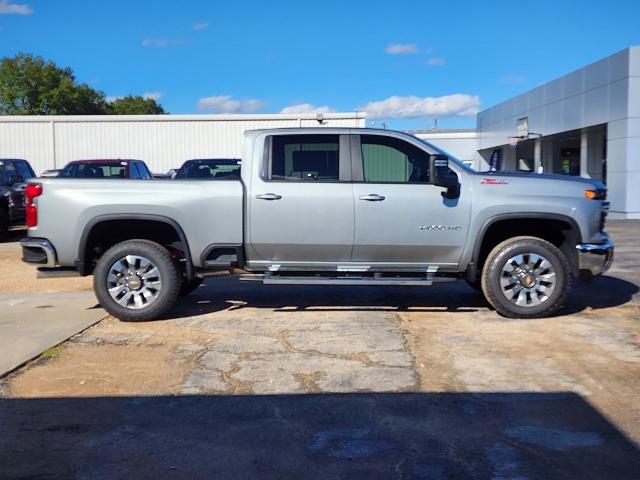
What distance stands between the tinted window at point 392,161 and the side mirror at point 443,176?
0.21 metres

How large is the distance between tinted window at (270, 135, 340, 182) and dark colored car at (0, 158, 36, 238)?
1028cm

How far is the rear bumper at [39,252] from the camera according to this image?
682 centimetres

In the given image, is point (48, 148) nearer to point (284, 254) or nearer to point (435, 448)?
point (284, 254)

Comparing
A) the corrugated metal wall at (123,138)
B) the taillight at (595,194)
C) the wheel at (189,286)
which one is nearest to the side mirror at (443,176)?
the taillight at (595,194)

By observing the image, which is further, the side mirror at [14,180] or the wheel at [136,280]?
the side mirror at [14,180]

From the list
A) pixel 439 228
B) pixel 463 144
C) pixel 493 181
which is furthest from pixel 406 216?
pixel 463 144

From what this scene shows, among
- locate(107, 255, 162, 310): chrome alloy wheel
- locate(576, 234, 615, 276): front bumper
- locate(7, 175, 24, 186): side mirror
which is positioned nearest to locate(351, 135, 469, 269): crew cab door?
locate(576, 234, 615, 276): front bumper

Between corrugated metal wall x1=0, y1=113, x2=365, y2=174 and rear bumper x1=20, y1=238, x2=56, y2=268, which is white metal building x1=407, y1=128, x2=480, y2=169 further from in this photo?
rear bumper x1=20, y1=238, x2=56, y2=268

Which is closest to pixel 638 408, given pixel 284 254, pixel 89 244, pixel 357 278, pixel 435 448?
pixel 435 448

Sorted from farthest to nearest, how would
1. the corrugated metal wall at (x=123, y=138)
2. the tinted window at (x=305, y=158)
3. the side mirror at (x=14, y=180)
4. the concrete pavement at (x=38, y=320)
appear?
1. the corrugated metal wall at (x=123, y=138)
2. the side mirror at (x=14, y=180)
3. the tinted window at (x=305, y=158)
4. the concrete pavement at (x=38, y=320)

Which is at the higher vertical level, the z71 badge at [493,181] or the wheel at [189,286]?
the z71 badge at [493,181]

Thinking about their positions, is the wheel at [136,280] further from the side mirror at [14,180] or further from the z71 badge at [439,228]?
the side mirror at [14,180]

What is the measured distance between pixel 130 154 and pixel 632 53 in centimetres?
1845

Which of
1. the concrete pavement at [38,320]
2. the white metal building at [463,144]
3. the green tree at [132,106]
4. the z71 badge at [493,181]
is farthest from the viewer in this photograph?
the green tree at [132,106]
